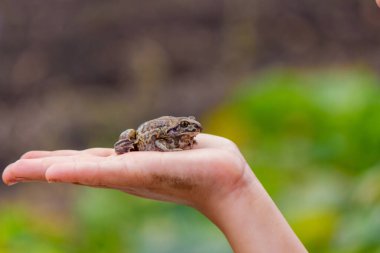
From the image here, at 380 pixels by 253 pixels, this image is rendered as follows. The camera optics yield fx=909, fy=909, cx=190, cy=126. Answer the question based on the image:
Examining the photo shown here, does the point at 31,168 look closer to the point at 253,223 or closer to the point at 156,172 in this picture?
the point at 156,172

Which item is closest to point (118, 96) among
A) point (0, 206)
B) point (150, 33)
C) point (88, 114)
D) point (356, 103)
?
point (88, 114)

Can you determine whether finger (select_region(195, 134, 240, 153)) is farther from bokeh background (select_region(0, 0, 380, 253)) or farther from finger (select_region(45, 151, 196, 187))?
bokeh background (select_region(0, 0, 380, 253))

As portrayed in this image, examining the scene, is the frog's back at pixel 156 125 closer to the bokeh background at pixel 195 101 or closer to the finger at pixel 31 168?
the finger at pixel 31 168

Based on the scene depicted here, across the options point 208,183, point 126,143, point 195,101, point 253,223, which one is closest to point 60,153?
point 126,143

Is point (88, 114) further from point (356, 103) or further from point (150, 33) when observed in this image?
point (356, 103)

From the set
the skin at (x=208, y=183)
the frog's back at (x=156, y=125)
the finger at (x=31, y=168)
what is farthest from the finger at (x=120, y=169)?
the frog's back at (x=156, y=125)
